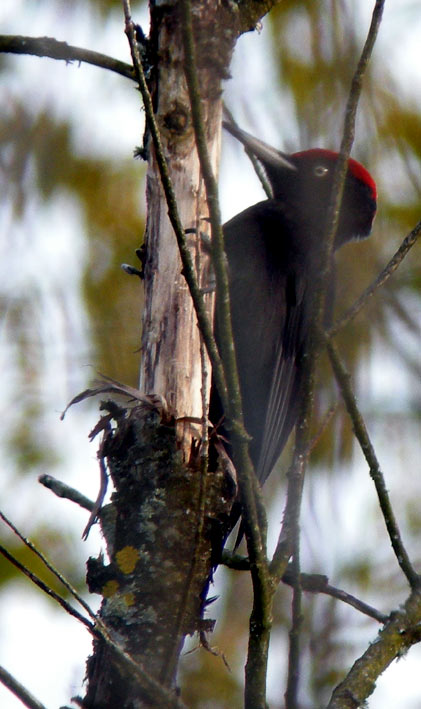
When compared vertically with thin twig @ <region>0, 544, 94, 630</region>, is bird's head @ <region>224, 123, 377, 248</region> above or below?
above

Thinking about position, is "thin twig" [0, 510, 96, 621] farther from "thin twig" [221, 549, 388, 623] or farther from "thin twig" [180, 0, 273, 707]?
"thin twig" [221, 549, 388, 623]

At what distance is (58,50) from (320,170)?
1.65 metres

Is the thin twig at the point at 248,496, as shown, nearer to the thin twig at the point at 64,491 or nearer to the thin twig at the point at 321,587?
the thin twig at the point at 321,587

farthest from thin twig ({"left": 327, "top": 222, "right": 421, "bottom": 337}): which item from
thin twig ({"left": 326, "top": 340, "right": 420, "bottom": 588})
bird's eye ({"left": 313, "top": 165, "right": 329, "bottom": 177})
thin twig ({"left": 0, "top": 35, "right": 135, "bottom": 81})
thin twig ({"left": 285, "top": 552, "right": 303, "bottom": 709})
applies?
bird's eye ({"left": 313, "top": 165, "right": 329, "bottom": 177})

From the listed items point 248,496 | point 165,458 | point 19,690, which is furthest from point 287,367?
point 19,690

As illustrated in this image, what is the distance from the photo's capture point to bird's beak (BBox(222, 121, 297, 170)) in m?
3.55

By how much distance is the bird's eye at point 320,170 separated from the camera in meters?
4.36

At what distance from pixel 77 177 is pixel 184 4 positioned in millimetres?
4231

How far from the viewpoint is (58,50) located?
10.1 ft

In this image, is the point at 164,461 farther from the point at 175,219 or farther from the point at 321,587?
the point at 175,219

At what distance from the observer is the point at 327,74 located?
336 cm

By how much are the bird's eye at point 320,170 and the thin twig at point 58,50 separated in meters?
1.45

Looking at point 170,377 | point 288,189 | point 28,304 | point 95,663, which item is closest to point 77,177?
point 28,304

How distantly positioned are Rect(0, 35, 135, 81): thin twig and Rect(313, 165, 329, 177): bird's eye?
4.77 ft
